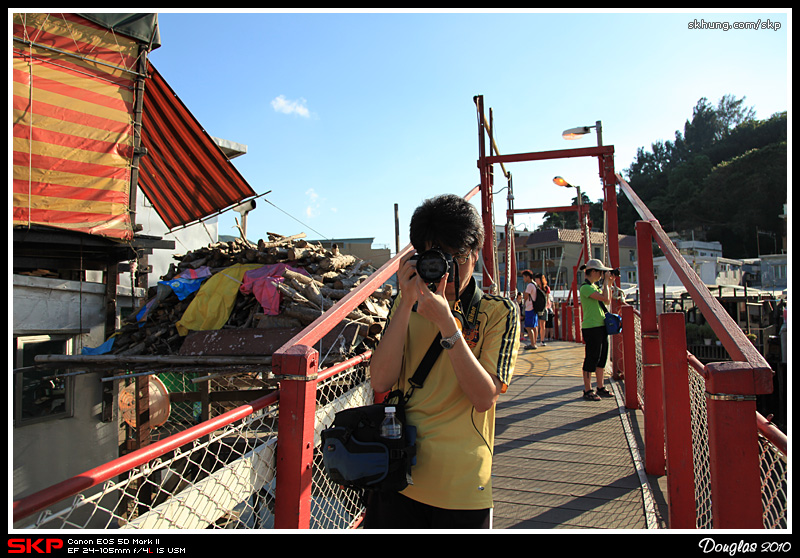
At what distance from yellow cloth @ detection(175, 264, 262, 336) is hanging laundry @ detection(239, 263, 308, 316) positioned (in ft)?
0.62

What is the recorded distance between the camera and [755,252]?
137 feet

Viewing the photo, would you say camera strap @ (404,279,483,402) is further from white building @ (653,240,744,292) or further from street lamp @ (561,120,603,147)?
white building @ (653,240,744,292)

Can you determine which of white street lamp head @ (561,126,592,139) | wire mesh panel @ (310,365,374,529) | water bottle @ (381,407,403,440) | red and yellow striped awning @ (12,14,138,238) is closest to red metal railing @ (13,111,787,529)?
wire mesh panel @ (310,365,374,529)

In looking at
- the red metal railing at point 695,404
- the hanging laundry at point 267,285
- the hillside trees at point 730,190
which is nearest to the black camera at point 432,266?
the red metal railing at point 695,404

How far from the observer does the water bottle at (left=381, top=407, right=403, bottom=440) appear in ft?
4.75

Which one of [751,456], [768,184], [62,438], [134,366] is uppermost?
[768,184]

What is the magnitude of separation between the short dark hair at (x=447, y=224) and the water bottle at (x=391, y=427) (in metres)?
0.54

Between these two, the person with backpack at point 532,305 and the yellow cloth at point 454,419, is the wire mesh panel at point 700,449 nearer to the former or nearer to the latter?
the yellow cloth at point 454,419

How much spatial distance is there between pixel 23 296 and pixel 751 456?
8.26 meters

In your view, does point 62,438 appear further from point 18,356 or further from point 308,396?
point 308,396

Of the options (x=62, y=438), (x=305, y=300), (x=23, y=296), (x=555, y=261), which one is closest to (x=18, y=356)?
(x=23, y=296)

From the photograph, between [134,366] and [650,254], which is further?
[134,366]

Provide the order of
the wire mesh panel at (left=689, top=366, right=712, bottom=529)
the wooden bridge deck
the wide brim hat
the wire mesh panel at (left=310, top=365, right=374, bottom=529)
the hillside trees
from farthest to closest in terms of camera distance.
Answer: the hillside trees, the wide brim hat, the wooden bridge deck, the wire mesh panel at (left=310, top=365, right=374, bottom=529), the wire mesh panel at (left=689, top=366, right=712, bottom=529)
